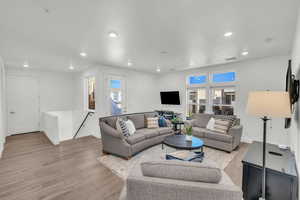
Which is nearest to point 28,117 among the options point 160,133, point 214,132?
point 160,133

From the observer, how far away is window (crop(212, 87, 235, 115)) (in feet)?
15.9

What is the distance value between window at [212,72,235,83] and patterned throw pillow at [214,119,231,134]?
1.82 meters

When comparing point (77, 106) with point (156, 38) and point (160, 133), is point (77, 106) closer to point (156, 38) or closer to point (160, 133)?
point (160, 133)

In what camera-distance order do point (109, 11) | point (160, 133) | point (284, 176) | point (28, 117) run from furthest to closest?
point (28, 117) < point (160, 133) < point (109, 11) < point (284, 176)

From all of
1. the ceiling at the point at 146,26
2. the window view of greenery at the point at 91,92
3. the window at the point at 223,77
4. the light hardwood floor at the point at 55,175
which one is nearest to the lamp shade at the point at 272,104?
the ceiling at the point at 146,26

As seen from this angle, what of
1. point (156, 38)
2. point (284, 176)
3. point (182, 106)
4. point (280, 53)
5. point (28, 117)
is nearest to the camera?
point (284, 176)

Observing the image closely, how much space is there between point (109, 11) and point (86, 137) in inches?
175

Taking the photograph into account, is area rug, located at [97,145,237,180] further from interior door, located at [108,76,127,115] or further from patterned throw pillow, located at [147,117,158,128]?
interior door, located at [108,76,127,115]

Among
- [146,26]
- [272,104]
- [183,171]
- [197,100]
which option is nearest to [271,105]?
[272,104]

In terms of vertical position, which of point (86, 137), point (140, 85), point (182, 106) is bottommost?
point (86, 137)

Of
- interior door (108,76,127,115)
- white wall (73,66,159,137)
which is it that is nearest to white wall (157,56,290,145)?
white wall (73,66,159,137)

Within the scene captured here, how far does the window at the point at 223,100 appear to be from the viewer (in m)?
4.84

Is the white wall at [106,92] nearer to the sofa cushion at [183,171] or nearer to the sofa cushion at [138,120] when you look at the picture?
the sofa cushion at [138,120]

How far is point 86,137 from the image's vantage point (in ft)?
16.4
